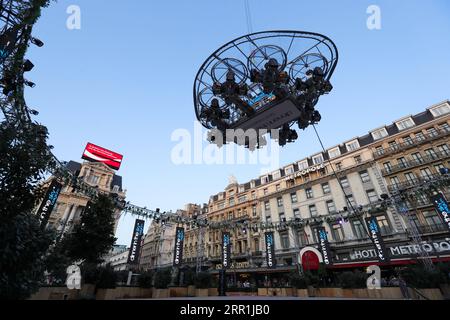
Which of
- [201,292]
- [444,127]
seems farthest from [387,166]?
[201,292]

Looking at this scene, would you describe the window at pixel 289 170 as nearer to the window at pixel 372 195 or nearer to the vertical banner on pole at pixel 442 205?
the window at pixel 372 195

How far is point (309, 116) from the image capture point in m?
11.5

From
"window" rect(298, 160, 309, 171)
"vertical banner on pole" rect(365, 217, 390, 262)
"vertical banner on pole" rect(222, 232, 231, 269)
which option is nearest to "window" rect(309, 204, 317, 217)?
"window" rect(298, 160, 309, 171)

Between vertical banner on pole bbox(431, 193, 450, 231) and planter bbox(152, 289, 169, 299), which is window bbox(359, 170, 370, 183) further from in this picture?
planter bbox(152, 289, 169, 299)

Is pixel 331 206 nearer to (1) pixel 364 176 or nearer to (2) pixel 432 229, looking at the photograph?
(1) pixel 364 176

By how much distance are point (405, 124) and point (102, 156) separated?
4672 centimetres

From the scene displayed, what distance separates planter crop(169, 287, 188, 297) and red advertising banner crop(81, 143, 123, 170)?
949 inches

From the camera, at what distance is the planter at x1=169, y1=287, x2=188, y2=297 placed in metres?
19.1

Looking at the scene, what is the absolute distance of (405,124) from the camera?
31.5m
